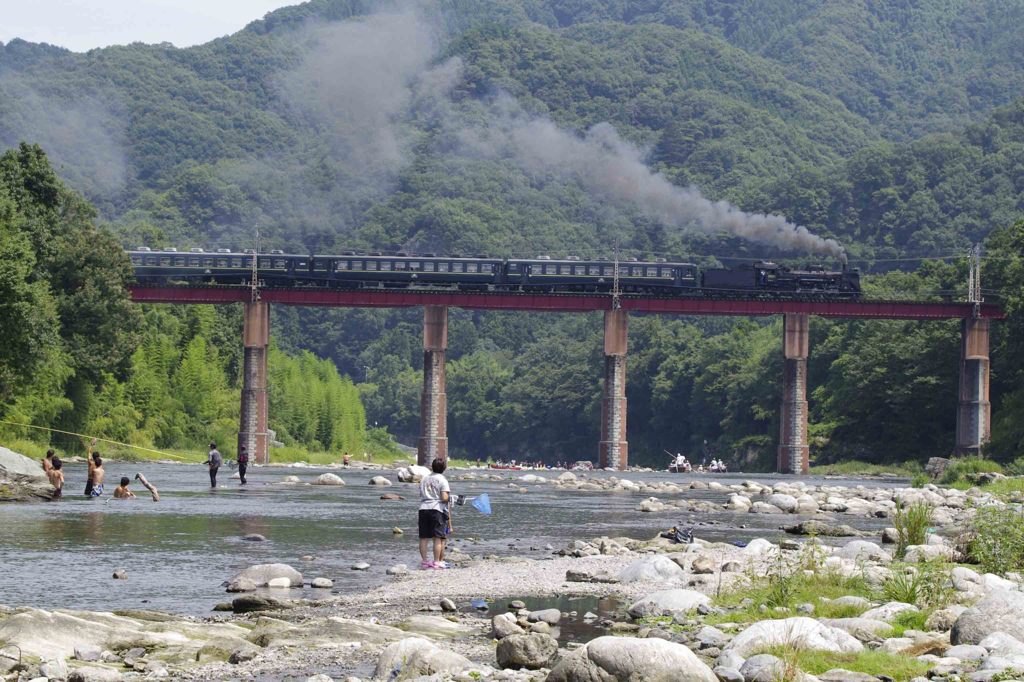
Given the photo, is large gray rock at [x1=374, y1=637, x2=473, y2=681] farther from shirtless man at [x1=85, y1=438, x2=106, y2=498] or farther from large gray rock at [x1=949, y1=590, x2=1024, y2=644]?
shirtless man at [x1=85, y1=438, x2=106, y2=498]

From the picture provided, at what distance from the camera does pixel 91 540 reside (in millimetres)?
33406

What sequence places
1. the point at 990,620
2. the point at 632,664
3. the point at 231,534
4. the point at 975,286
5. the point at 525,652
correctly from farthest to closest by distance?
the point at 975,286 → the point at 231,534 → the point at 525,652 → the point at 990,620 → the point at 632,664

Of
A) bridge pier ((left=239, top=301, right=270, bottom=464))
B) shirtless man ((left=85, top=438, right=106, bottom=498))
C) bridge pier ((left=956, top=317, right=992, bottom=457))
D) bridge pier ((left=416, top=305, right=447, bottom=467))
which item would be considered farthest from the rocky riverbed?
bridge pier ((left=956, top=317, right=992, bottom=457))

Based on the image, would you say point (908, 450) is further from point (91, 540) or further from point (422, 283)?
point (91, 540)

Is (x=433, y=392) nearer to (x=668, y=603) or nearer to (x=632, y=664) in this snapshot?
(x=668, y=603)

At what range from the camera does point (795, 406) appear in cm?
11556

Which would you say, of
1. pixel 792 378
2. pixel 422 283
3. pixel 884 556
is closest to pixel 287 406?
pixel 422 283

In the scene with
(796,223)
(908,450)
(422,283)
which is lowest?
(908,450)

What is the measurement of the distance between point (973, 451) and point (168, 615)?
92403 mm

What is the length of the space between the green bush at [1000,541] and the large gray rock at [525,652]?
961cm

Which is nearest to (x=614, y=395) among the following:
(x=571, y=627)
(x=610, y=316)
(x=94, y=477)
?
(x=610, y=316)

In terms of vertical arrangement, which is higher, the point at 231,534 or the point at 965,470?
the point at 231,534

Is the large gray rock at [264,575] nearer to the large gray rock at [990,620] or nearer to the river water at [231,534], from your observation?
the river water at [231,534]

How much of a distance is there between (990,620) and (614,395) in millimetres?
95893
